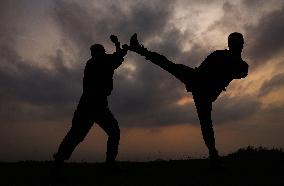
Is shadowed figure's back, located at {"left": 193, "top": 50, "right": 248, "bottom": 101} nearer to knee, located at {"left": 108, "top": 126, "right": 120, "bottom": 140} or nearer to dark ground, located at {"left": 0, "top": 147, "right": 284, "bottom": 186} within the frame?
dark ground, located at {"left": 0, "top": 147, "right": 284, "bottom": 186}

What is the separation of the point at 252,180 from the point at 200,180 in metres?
0.97

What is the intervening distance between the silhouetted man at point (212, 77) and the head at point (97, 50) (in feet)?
6.85

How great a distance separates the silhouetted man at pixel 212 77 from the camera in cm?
930

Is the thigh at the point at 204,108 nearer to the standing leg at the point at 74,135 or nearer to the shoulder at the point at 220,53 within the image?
the shoulder at the point at 220,53

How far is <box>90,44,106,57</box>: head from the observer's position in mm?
10062

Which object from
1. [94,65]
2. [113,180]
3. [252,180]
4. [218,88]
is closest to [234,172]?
[252,180]

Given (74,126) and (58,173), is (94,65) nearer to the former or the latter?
(74,126)

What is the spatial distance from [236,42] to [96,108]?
3357mm

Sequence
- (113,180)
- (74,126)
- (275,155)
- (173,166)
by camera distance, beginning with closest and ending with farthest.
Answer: (113,180), (74,126), (173,166), (275,155)

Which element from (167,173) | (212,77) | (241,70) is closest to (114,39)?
(212,77)

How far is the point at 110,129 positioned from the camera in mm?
9953

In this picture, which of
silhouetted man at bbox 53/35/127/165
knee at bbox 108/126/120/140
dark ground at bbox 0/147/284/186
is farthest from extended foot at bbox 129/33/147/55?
dark ground at bbox 0/147/284/186

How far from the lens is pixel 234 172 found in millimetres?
9297

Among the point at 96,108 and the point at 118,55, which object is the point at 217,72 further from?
the point at 96,108
